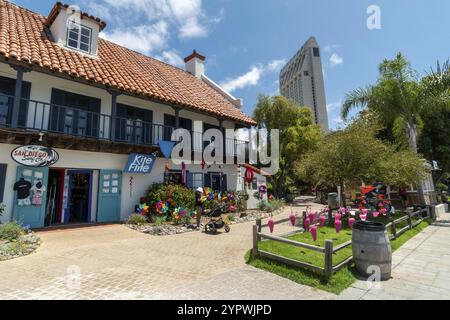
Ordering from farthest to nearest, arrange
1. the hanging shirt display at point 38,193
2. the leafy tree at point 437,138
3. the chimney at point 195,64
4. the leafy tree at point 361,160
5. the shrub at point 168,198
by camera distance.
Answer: the chimney at point 195,64 → the leafy tree at point 437,138 → the leafy tree at point 361,160 → the shrub at point 168,198 → the hanging shirt display at point 38,193

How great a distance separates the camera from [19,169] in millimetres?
8969

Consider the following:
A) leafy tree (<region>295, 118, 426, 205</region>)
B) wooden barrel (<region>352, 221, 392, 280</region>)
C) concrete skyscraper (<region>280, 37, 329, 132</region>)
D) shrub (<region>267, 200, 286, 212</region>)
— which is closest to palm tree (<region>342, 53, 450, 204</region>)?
leafy tree (<region>295, 118, 426, 205</region>)

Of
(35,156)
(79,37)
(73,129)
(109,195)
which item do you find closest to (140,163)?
(109,195)

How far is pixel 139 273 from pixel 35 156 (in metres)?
6.65

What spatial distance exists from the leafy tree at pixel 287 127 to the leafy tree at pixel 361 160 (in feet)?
33.6

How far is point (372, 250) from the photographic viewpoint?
5.17 metres

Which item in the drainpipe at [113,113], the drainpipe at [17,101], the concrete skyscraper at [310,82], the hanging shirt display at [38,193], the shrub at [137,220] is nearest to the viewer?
the drainpipe at [17,101]

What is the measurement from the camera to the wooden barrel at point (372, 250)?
16.7ft

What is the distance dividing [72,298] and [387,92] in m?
16.8

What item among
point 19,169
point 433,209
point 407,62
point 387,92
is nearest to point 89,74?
point 19,169

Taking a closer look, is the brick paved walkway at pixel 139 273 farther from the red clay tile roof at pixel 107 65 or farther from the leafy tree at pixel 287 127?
the leafy tree at pixel 287 127

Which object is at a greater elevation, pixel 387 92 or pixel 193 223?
pixel 387 92

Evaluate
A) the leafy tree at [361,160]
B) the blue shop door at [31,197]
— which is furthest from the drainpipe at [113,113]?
the leafy tree at [361,160]
